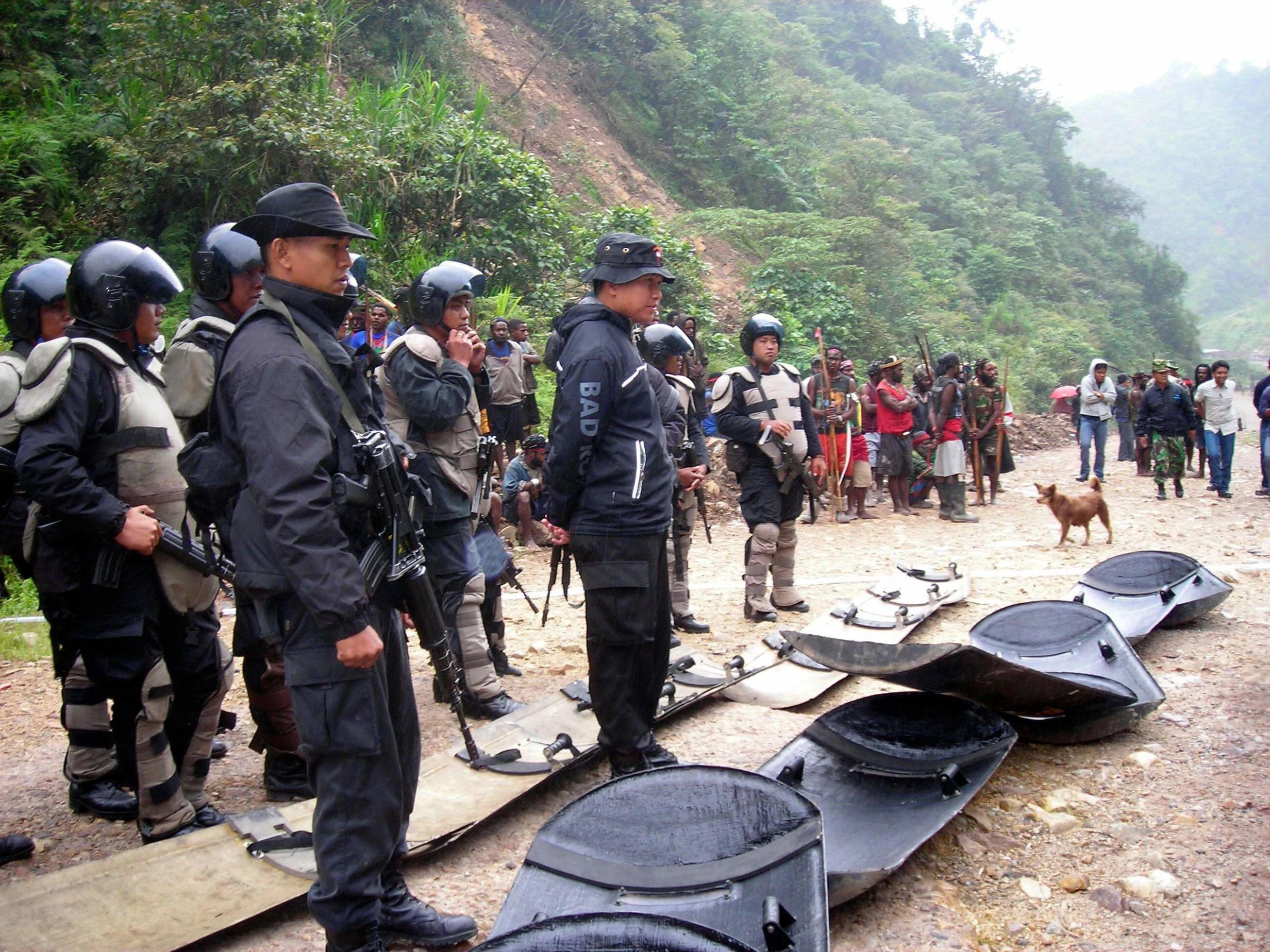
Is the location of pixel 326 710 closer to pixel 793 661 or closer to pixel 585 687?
pixel 585 687

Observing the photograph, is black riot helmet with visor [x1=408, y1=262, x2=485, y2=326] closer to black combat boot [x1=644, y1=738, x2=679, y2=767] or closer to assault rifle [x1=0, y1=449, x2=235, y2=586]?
assault rifle [x1=0, y1=449, x2=235, y2=586]

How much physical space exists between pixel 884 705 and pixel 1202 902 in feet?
3.96

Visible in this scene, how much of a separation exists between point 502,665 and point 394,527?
293 centimetres

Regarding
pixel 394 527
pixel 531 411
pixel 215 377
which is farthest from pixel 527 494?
pixel 394 527

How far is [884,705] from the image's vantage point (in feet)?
12.7

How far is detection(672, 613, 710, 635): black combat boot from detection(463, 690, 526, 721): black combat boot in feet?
6.26

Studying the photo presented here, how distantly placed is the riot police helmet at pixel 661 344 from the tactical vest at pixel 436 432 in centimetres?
175

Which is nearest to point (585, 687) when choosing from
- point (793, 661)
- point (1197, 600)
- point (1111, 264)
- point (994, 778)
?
point (793, 661)

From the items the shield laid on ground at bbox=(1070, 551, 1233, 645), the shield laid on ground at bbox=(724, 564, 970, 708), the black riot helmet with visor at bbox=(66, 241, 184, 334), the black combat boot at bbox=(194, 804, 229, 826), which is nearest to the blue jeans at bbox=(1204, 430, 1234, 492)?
the shield laid on ground at bbox=(724, 564, 970, 708)

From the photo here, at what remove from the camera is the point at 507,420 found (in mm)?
9766

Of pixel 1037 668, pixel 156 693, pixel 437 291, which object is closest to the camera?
pixel 156 693

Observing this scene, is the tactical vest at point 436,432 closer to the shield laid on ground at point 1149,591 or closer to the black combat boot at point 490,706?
the black combat boot at point 490,706

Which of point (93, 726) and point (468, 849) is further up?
point (93, 726)

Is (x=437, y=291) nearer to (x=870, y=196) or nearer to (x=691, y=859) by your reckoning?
(x=691, y=859)
